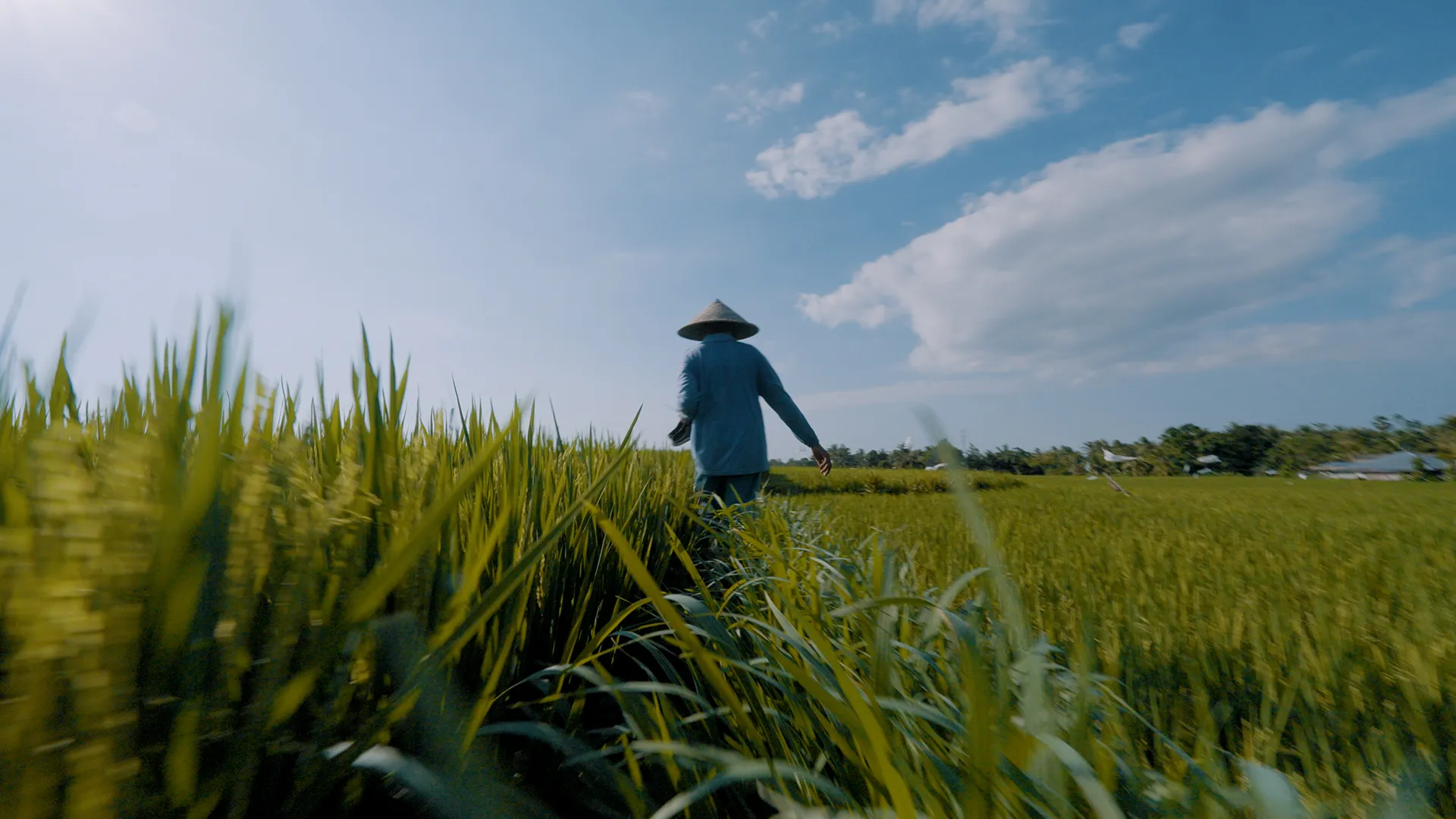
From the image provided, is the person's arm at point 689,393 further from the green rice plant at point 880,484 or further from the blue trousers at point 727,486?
the green rice plant at point 880,484

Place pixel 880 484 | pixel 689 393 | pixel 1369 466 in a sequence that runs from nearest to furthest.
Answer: pixel 689 393, pixel 880 484, pixel 1369 466

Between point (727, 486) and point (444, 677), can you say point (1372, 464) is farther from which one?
point (444, 677)

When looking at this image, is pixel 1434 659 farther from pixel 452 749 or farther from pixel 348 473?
pixel 348 473

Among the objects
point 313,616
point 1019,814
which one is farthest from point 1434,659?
point 313,616

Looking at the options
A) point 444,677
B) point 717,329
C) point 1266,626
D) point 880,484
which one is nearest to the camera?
point 444,677

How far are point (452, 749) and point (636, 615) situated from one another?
117 cm

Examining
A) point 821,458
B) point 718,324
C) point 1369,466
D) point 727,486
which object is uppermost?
point 718,324

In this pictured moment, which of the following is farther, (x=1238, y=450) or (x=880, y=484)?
(x=1238, y=450)

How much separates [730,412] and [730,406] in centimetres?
4

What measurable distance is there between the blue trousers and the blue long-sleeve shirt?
0.09 meters

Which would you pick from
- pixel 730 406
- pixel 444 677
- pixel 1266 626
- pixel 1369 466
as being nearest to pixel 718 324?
pixel 730 406

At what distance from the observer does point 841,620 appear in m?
1.24

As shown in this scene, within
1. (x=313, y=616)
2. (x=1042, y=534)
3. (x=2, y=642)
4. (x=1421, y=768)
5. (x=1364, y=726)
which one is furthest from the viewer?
(x=1042, y=534)

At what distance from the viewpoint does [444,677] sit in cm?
63
